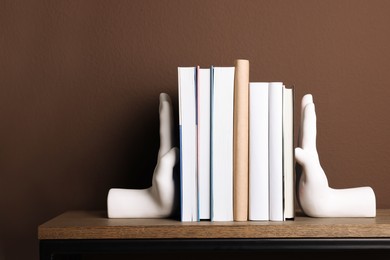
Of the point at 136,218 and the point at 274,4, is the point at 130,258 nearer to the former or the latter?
the point at 136,218

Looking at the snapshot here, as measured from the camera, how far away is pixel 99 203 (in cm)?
158

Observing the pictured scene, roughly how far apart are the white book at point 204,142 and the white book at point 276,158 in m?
0.12

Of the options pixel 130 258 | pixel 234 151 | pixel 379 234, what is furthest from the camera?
pixel 130 258

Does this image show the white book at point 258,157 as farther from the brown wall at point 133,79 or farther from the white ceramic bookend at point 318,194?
the brown wall at point 133,79

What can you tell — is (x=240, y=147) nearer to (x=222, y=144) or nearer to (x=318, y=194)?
(x=222, y=144)

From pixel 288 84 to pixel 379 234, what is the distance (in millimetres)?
493

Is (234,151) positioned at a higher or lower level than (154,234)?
higher

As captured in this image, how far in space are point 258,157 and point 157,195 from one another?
22cm

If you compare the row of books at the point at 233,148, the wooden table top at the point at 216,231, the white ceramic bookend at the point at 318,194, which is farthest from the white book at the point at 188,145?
the white ceramic bookend at the point at 318,194

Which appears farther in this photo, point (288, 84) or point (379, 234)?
point (288, 84)

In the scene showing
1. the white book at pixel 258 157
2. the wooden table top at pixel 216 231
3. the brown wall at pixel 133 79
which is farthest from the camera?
the brown wall at pixel 133 79

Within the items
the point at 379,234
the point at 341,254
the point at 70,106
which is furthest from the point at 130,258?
the point at 379,234

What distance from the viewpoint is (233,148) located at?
1.30 meters

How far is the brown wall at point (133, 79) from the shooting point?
5.18 feet
